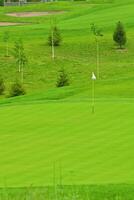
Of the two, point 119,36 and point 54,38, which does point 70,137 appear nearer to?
point 119,36

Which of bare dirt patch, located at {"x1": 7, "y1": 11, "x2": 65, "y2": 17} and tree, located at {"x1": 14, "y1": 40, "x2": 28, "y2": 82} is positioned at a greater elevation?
bare dirt patch, located at {"x1": 7, "y1": 11, "x2": 65, "y2": 17}

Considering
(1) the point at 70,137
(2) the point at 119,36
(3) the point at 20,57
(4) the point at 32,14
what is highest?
(4) the point at 32,14

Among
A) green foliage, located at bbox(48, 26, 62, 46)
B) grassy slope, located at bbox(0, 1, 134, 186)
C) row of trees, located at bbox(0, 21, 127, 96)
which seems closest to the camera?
grassy slope, located at bbox(0, 1, 134, 186)

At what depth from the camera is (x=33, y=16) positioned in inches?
3563

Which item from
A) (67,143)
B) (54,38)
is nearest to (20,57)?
(54,38)

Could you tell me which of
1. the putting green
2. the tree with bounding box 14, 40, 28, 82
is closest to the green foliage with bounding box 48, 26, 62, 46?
the tree with bounding box 14, 40, 28, 82

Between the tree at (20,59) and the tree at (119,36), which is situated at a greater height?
the tree at (119,36)

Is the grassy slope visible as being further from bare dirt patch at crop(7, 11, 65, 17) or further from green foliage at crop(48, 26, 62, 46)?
bare dirt patch at crop(7, 11, 65, 17)

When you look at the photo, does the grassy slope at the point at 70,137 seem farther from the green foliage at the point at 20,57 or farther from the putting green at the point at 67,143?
the green foliage at the point at 20,57

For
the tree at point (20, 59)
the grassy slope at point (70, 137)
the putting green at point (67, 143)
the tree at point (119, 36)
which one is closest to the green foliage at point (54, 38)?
the tree at point (119, 36)

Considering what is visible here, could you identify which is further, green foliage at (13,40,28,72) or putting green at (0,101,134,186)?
green foliage at (13,40,28,72)

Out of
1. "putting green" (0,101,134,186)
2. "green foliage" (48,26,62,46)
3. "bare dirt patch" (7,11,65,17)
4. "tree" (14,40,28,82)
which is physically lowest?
"tree" (14,40,28,82)

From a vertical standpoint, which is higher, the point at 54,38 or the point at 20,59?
the point at 54,38

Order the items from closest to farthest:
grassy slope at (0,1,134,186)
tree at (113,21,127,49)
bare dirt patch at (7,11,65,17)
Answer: grassy slope at (0,1,134,186) → tree at (113,21,127,49) → bare dirt patch at (7,11,65,17)
